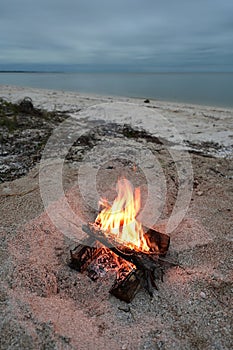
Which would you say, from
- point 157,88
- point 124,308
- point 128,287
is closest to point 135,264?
point 128,287

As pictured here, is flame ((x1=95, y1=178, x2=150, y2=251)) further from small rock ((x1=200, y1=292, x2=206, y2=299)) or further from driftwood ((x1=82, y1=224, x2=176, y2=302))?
small rock ((x1=200, y1=292, x2=206, y2=299))

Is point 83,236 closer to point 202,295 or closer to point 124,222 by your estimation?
point 124,222

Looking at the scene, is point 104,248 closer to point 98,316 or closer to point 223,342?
point 98,316

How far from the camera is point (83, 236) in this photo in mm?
3430

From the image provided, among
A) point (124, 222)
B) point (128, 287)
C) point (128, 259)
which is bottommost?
point (128, 287)

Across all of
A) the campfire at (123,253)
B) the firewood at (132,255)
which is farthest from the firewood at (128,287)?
the firewood at (132,255)

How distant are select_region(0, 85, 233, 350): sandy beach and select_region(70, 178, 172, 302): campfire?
12cm

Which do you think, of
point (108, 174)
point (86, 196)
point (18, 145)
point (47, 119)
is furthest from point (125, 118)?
point (86, 196)

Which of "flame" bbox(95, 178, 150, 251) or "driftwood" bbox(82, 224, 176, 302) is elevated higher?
"flame" bbox(95, 178, 150, 251)

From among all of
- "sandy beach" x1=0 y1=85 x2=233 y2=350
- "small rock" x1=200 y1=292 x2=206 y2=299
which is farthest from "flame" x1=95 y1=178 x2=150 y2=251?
"small rock" x1=200 y1=292 x2=206 y2=299

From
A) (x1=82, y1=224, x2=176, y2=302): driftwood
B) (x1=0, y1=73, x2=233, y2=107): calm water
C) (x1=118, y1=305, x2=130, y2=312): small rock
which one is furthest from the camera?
(x1=0, y1=73, x2=233, y2=107): calm water

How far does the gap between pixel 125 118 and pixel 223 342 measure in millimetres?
9522

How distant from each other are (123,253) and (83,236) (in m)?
0.80

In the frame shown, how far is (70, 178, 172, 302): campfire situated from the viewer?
2.68 metres
